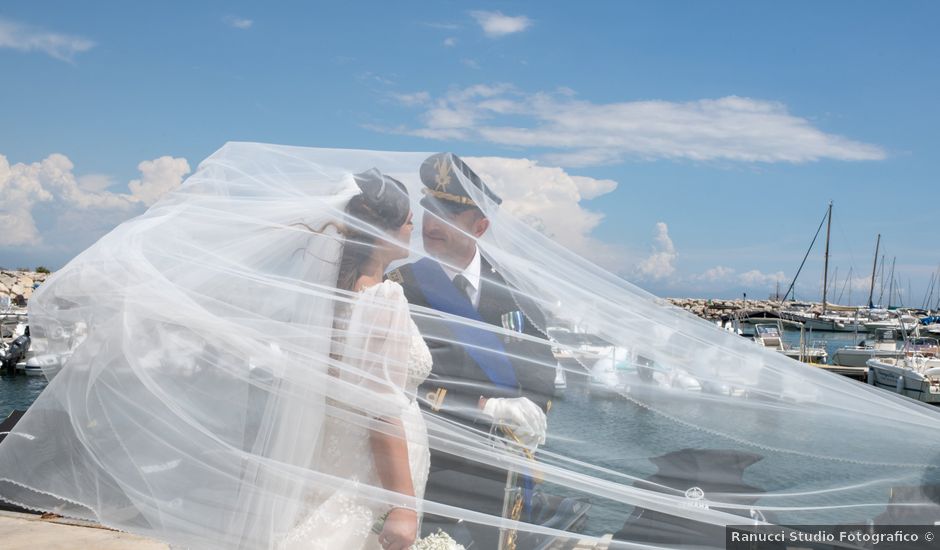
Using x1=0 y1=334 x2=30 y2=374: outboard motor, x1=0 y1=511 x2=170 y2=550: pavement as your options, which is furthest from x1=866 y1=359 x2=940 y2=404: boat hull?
x1=0 y1=334 x2=30 y2=374: outboard motor

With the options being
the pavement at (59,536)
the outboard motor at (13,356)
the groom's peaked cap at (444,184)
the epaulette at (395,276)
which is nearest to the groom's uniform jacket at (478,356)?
the epaulette at (395,276)

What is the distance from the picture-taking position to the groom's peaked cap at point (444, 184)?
129 inches

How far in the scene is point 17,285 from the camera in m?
49.9

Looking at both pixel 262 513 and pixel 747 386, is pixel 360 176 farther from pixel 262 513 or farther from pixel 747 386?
pixel 747 386

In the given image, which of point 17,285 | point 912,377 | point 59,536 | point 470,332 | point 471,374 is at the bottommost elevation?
point 17,285

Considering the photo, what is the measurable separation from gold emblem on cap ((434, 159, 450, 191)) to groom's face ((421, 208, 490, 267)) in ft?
0.36

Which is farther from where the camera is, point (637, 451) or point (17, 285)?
point (17, 285)

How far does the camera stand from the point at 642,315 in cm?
328

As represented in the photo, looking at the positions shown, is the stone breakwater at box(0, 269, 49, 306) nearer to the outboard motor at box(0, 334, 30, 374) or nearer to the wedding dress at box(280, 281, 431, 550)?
the outboard motor at box(0, 334, 30, 374)

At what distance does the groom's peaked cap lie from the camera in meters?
3.28

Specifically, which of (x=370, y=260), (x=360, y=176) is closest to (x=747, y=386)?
(x=370, y=260)

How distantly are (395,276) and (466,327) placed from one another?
1.16 feet

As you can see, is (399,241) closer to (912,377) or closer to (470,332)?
(470,332)

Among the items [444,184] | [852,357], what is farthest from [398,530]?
[852,357]
